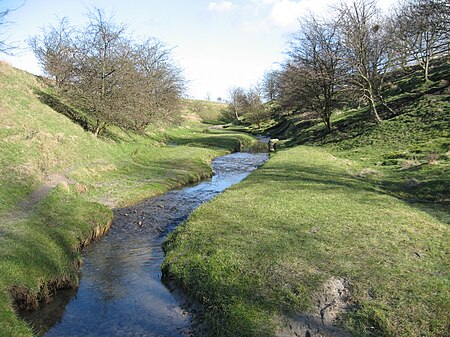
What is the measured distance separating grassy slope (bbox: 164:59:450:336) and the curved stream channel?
3.13ft

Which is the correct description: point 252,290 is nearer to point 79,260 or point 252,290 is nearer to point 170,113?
point 79,260

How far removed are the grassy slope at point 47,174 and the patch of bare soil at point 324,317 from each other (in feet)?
21.2

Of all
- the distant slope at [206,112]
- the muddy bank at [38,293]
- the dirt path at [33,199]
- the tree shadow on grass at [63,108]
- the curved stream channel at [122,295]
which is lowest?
the curved stream channel at [122,295]

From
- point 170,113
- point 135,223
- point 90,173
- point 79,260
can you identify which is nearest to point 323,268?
point 79,260

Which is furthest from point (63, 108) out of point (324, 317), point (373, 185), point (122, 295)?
point (324, 317)

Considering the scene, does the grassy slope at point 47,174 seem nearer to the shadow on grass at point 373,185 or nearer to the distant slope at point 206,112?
the shadow on grass at point 373,185

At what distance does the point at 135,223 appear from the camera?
1919 centimetres

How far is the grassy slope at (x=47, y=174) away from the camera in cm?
1207

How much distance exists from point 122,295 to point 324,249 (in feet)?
22.5

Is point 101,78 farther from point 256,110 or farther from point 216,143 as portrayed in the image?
point 256,110

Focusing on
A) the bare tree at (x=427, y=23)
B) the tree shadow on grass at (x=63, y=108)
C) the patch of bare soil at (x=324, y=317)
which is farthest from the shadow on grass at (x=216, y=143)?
the patch of bare soil at (x=324, y=317)

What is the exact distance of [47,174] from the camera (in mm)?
23016

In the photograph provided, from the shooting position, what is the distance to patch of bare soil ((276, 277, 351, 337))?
28.3 feet

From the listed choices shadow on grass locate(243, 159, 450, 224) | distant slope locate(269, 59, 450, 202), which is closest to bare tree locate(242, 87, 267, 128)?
distant slope locate(269, 59, 450, 202)
